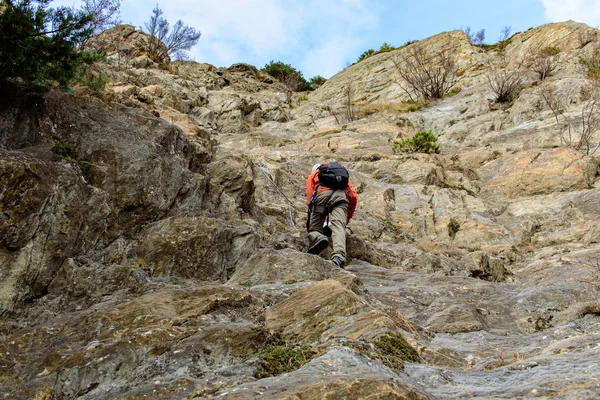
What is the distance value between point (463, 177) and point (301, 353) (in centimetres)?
1388

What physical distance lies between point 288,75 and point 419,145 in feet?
Result: 88.1

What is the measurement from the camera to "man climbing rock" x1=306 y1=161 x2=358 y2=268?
1002cm

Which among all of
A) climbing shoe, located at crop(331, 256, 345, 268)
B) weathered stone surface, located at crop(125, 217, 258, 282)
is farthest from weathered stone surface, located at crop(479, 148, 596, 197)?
weathered stone surface, located at crop(125, 217, 258, 282)

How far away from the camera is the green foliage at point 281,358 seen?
14.7ft

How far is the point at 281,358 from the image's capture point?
4.66 m

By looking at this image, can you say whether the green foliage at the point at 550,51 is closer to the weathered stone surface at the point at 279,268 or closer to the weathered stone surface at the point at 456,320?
the weathered stone surface at the point at 279,268

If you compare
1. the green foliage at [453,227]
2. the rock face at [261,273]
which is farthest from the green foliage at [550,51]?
the green foliage at [453,227]

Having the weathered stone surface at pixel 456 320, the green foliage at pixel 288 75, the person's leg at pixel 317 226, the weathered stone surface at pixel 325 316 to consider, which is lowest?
the weathered stone surface at pixel 456 320

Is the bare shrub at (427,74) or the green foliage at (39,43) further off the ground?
the bare shrub at (427,74)

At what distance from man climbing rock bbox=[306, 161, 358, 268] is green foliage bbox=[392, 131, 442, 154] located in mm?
10000

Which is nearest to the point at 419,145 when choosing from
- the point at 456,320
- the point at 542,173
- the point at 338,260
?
the point at 542,173

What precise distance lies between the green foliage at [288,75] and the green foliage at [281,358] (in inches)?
1595

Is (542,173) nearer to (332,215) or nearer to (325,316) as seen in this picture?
(332,215)

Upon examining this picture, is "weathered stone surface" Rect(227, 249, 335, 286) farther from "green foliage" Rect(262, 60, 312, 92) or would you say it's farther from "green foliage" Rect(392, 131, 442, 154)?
"green foliage" Rect(262, 60, 312, 92)
